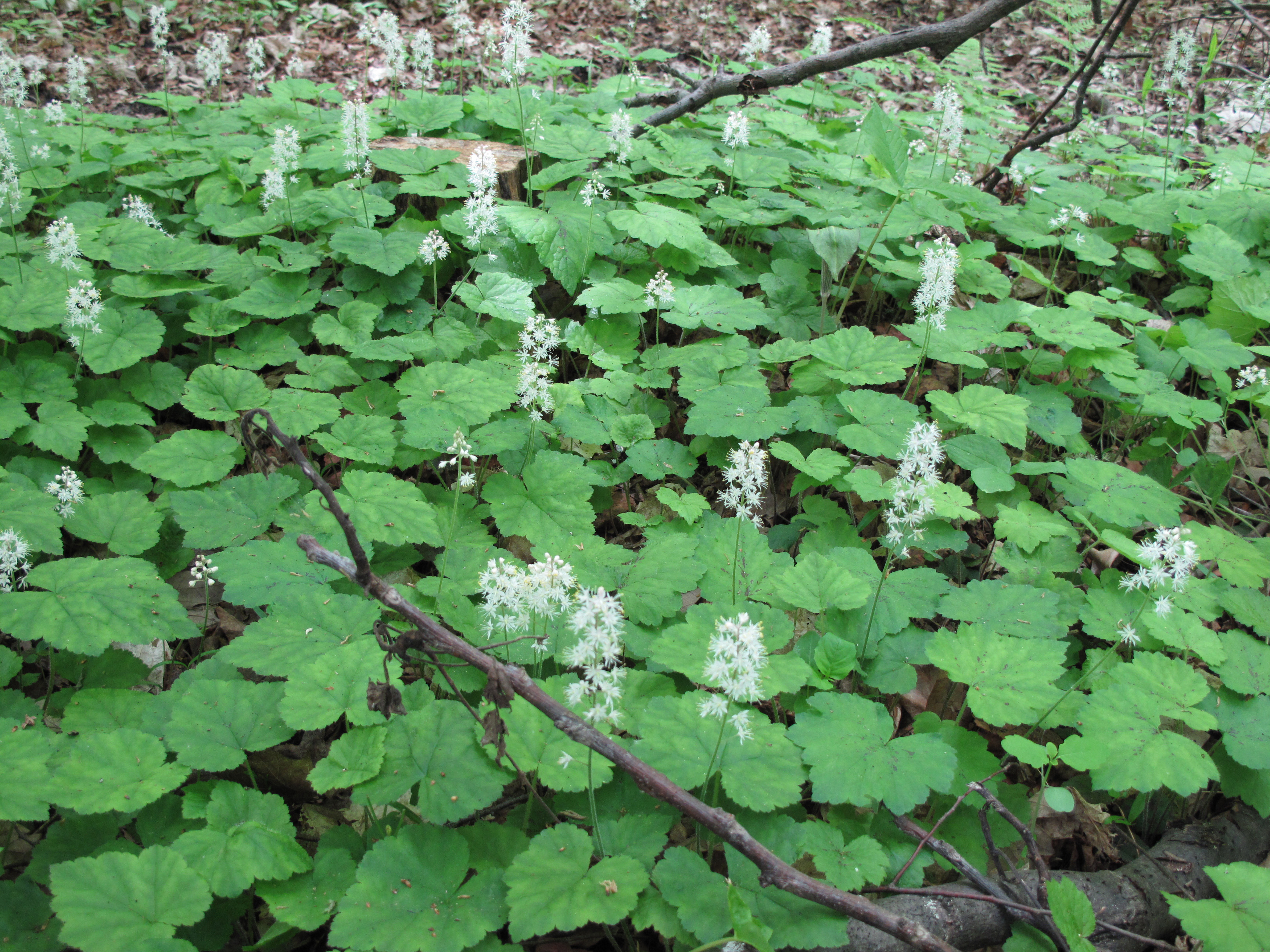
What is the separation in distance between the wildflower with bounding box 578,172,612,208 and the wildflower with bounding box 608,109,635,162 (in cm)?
24

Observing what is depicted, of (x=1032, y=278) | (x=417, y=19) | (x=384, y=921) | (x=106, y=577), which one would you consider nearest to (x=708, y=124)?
(x=1032, y=278)

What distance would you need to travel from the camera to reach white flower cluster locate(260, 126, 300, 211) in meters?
3.59

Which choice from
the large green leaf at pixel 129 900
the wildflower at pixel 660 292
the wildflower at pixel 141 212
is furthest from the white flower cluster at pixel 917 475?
the wildflower at pixel 141 212

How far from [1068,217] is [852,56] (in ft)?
4.97

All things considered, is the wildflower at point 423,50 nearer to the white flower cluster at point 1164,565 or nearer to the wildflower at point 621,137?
the wildflower at point 621,137

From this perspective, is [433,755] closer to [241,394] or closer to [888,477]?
[241,394]

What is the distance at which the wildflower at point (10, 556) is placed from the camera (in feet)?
6.82

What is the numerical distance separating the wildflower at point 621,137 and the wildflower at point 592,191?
24 cm

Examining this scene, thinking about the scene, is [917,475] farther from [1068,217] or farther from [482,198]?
[1068,217]

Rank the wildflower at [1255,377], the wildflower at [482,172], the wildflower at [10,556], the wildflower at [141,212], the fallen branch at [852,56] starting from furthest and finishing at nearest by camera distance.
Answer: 1. the fallen branch at [852,56]
2. the wildflower at [141,212]
3. the wildflower at [482,172]
4. the wildflower at [1255,377]
5. the wildflower at [10,556]

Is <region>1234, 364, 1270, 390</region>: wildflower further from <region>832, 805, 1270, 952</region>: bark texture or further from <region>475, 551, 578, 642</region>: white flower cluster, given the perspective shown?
<region>475, 551, 578, 642</region>: white flower cluster

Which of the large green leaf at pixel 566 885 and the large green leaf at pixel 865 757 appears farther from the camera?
the large green leaf at pixel 865 757

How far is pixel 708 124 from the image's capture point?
193 inches

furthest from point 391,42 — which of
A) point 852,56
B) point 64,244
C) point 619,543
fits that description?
point 619,543
